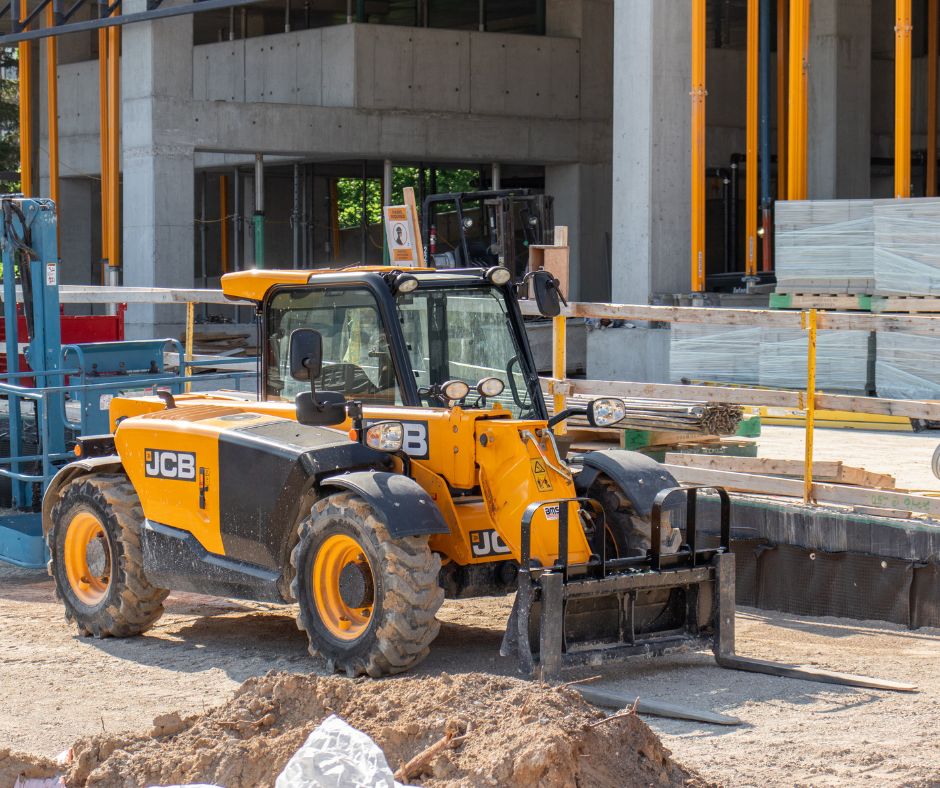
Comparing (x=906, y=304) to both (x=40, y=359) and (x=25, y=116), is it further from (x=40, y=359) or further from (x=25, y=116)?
(x=25, y=116)

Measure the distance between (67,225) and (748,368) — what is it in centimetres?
2203

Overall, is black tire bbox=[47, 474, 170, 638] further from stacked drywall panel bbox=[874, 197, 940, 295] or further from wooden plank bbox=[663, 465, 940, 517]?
stacked drywall panel bbox=[874, 197, 940, 295]

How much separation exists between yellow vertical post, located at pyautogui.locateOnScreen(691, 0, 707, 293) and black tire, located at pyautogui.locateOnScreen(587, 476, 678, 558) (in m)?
12.0

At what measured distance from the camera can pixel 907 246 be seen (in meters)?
15.7

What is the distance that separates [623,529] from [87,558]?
10.6ft

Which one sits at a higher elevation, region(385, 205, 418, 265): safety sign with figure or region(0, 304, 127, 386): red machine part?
region(385, 205, 418, 265): safety sign with figure

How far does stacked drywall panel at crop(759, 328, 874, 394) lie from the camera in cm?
1623

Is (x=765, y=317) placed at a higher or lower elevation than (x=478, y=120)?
lower

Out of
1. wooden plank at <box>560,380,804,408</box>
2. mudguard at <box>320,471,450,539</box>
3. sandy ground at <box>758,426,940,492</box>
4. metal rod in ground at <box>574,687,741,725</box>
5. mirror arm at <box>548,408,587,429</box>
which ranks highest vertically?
mirror arm at <box>548,408,587,429</box>

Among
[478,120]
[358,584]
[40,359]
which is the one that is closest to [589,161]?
[478,120]

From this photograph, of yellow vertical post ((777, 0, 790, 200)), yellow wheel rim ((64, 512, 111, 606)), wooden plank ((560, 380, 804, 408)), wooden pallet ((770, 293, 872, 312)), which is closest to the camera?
yellow wheel rim ((64, 512, 111, 606))

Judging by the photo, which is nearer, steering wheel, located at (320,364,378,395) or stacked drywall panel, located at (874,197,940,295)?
steering wheel, located at (320,364,378,395)

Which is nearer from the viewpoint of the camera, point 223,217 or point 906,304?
point 906,304

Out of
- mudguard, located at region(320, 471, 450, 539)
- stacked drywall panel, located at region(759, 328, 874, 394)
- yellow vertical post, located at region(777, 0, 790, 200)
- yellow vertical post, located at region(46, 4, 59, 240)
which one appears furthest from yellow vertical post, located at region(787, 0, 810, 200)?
yellow vertical post, located at region(46, 4, 59, 240)
